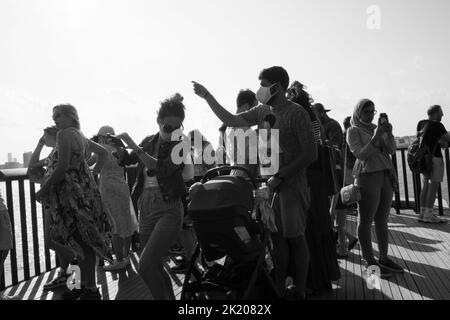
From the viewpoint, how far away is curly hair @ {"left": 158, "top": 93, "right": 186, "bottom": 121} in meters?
3.01

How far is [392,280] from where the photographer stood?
395cm

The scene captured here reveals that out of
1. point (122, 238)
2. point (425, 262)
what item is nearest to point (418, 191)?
point (425, 262)

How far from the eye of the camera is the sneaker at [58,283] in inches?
172

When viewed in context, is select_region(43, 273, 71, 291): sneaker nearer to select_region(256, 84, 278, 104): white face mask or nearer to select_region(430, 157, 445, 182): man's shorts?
select_region(256, 84, 278, 104): white face mask

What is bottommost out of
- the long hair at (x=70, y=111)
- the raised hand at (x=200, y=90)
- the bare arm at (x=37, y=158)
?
the bare arm at (x=37, y=158)

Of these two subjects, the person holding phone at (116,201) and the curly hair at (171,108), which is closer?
the curly hair at (171,108)

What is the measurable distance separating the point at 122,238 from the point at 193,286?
2.73 m

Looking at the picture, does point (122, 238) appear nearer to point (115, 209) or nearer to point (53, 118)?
point (115, 209)

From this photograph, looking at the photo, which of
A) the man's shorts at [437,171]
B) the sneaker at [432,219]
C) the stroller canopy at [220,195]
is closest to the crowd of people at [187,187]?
the stroller canopy at [220,195]

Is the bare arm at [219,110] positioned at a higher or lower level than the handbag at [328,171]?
higher

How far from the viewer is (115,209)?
199 inches

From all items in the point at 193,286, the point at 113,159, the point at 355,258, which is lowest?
the point at 355,258

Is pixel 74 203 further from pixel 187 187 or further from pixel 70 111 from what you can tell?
pixel 187 187

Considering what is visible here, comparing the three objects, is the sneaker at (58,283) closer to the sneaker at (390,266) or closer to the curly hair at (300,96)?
the curly hair at (300,96)
